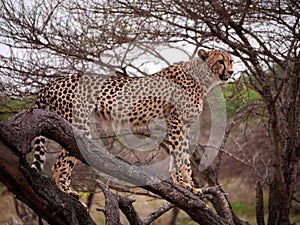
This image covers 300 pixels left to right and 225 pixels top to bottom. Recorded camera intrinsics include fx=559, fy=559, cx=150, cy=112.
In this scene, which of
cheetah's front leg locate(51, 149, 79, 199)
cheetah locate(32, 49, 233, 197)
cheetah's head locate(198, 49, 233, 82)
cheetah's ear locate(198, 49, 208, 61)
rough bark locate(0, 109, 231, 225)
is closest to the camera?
rough bark locate(0, 109, 231, 225)

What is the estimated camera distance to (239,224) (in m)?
6.79

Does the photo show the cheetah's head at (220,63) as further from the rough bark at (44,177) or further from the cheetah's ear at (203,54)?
the rough bark at (44,177)

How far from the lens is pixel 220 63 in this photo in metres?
4.88

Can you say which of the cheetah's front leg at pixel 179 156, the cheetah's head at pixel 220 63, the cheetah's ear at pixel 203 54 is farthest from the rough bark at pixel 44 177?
the cheetah's ear at pixel 203 54

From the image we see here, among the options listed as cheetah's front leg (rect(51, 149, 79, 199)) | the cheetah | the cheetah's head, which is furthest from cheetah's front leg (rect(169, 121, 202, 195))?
cheetah's front leg (rect(51, 149, 79, 199))

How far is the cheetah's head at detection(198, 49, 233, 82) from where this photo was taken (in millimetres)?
4855

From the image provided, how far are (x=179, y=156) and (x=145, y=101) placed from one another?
0.55 metres

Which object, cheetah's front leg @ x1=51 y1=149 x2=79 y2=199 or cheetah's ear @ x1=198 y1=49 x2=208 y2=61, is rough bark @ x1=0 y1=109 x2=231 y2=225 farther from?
cheetah's ear @ x1=198 y1=49 x2=208 y2=61

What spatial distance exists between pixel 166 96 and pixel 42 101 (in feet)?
3.63

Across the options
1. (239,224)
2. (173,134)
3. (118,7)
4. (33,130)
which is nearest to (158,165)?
(239,224)

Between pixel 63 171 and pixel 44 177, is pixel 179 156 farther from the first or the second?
pixel 44 177

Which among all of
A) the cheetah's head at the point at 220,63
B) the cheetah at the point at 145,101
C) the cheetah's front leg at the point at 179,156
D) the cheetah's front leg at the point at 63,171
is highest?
the cheetah's head at the point at 220,63

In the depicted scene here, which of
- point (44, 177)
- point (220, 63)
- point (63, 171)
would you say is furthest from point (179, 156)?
point (44, 177)

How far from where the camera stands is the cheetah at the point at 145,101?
4332 millimetres
